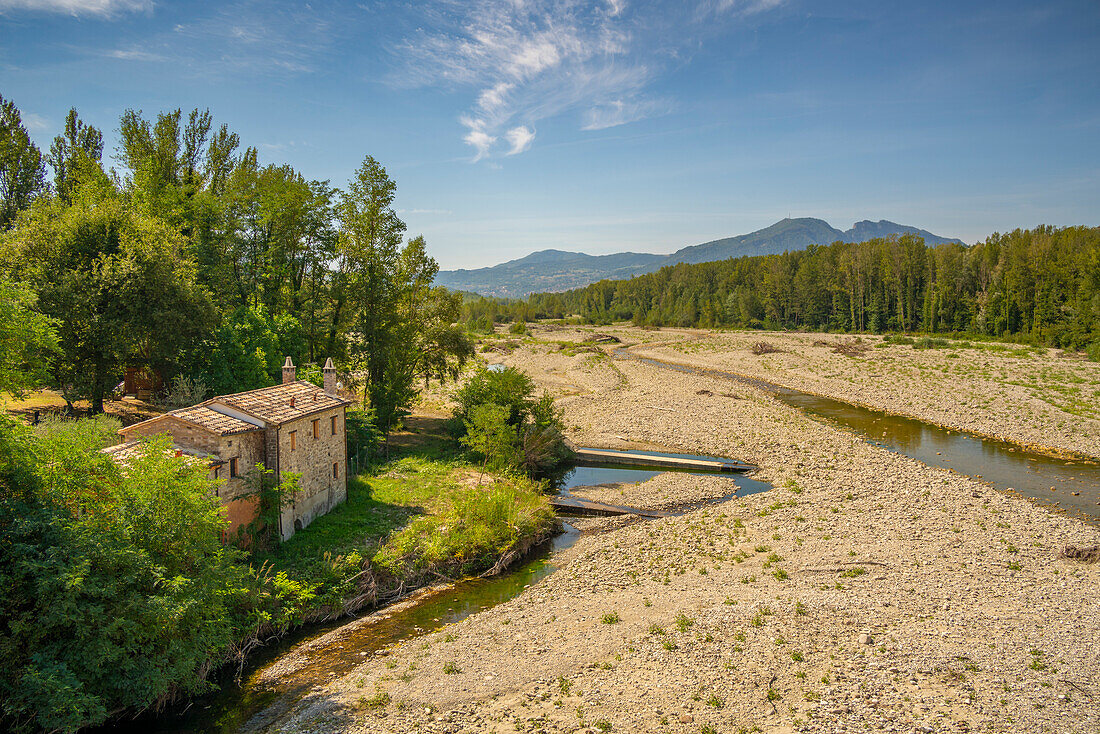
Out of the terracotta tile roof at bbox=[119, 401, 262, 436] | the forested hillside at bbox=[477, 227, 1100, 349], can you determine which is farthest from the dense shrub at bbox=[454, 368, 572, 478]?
the forested hillside at bbox=[477, 227, 1100, 349]

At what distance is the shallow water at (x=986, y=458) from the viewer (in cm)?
2488

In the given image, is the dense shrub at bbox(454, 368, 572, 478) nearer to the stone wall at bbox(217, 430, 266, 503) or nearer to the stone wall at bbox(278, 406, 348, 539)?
the stone wall at bbox(278, 406, 348, 539)

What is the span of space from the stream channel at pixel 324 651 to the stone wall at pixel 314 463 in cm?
504

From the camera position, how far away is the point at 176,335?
27.6m

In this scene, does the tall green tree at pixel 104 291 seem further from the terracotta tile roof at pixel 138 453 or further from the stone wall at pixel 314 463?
the terracotta tile roof at pixel 138 453

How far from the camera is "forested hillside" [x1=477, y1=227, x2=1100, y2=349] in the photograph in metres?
72.8

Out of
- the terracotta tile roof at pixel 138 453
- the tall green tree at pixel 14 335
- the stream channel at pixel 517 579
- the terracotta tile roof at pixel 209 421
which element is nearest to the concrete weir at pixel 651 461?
the stream channel at pixel 517 579

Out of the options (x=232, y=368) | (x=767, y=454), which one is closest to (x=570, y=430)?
(x=767, y=454)

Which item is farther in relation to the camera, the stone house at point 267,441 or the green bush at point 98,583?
the stone house at point 267,441

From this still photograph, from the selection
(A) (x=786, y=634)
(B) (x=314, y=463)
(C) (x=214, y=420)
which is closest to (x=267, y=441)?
(C) (x=214, y=420)

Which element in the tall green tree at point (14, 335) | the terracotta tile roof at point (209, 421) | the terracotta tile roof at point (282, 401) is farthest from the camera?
the terracotta tile roof at point (282, 401)

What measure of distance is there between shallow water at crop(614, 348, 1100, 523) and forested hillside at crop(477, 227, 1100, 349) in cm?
3915

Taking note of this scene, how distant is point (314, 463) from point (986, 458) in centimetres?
3385

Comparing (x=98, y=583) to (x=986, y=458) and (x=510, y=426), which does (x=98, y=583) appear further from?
(x=986, y=458)
